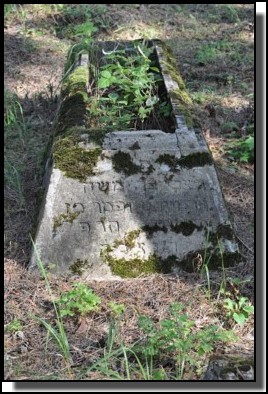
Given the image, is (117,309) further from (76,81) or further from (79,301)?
(76,81)

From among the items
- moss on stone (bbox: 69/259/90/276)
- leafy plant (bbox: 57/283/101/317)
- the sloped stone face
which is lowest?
moss on stone (bbox: 69/259/90/276)

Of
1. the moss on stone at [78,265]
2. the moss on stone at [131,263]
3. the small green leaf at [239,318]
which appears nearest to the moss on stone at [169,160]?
the moss on stone at [131,263]

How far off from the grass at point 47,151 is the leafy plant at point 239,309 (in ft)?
0.13

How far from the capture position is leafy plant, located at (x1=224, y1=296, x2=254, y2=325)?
13.2 ft

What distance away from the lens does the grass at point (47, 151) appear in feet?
12.3

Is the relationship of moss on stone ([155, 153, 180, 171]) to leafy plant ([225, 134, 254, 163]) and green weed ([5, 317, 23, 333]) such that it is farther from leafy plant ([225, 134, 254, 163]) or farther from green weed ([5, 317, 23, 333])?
leafy plant ([225, 134, 254, 163])

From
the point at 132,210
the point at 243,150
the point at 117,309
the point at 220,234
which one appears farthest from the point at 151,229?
the point at 243,150

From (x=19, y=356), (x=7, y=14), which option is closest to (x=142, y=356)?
(x=19, y=356)

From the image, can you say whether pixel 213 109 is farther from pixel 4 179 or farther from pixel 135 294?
pixel 135 294

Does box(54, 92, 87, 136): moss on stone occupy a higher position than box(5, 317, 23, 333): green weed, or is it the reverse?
box(54, 92, 87, 136): moss on stone

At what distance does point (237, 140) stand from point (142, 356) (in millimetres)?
3112

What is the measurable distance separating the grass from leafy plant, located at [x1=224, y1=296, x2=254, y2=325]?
0.04 meters

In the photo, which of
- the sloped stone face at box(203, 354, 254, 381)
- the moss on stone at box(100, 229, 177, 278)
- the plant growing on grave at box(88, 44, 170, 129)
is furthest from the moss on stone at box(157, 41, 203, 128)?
the sloped stone face at box(203, 354, 254, 381)

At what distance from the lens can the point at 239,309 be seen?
4.09m
